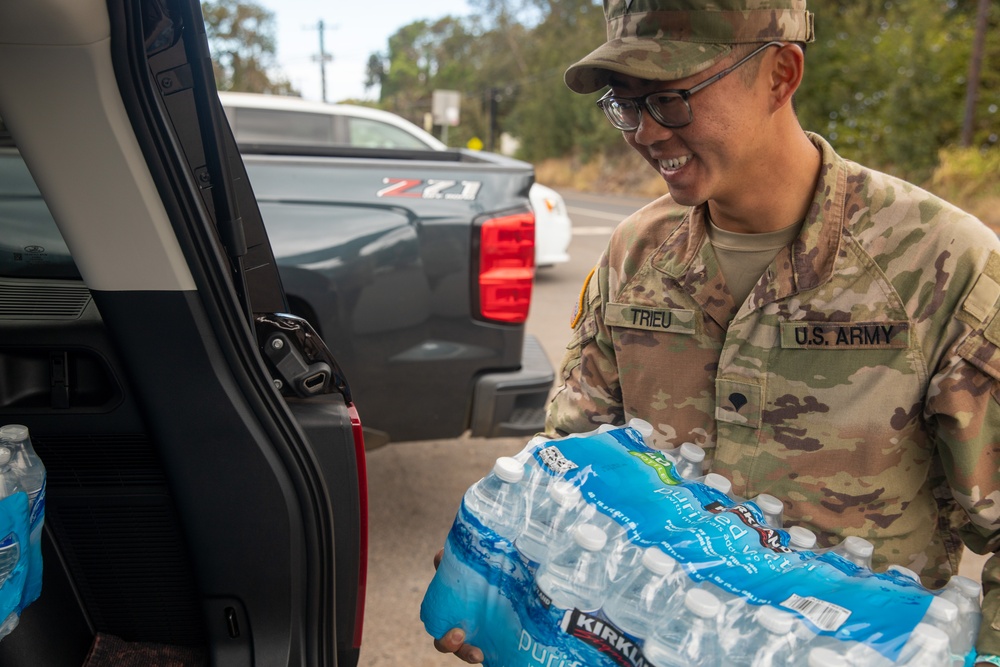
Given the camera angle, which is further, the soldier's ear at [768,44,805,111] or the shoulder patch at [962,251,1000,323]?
the soldier's ear at [768,44,805,111]

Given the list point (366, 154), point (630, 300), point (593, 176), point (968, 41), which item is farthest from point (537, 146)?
point (630, 300)

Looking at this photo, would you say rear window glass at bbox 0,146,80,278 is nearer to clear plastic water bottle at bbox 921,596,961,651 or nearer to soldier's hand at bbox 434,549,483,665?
soldier's hand at bbox 434,549,483,665

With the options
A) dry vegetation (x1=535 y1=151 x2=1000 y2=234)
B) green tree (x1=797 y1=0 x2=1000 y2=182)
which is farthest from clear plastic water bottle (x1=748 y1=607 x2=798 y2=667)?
green tree (x1=797 y1=0 x2=1000 y2=182)

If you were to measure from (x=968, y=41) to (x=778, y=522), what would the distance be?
21.7 m

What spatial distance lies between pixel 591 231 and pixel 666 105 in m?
14.4

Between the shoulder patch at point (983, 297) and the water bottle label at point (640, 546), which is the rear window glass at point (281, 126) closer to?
the water bottle label at point (640, 546)

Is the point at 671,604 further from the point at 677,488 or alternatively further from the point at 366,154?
the point at 366,154

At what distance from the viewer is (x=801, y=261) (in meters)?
1.63

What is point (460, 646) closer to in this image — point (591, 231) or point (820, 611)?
point (820, 611)

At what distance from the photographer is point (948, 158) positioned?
1816 centimetres

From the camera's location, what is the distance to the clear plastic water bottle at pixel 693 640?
1.22 m

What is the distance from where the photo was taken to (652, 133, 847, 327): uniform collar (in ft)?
5.31

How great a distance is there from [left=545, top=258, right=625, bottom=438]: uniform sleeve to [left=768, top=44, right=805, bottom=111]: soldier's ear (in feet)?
1.79

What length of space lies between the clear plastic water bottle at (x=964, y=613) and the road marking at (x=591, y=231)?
14.0 metres
